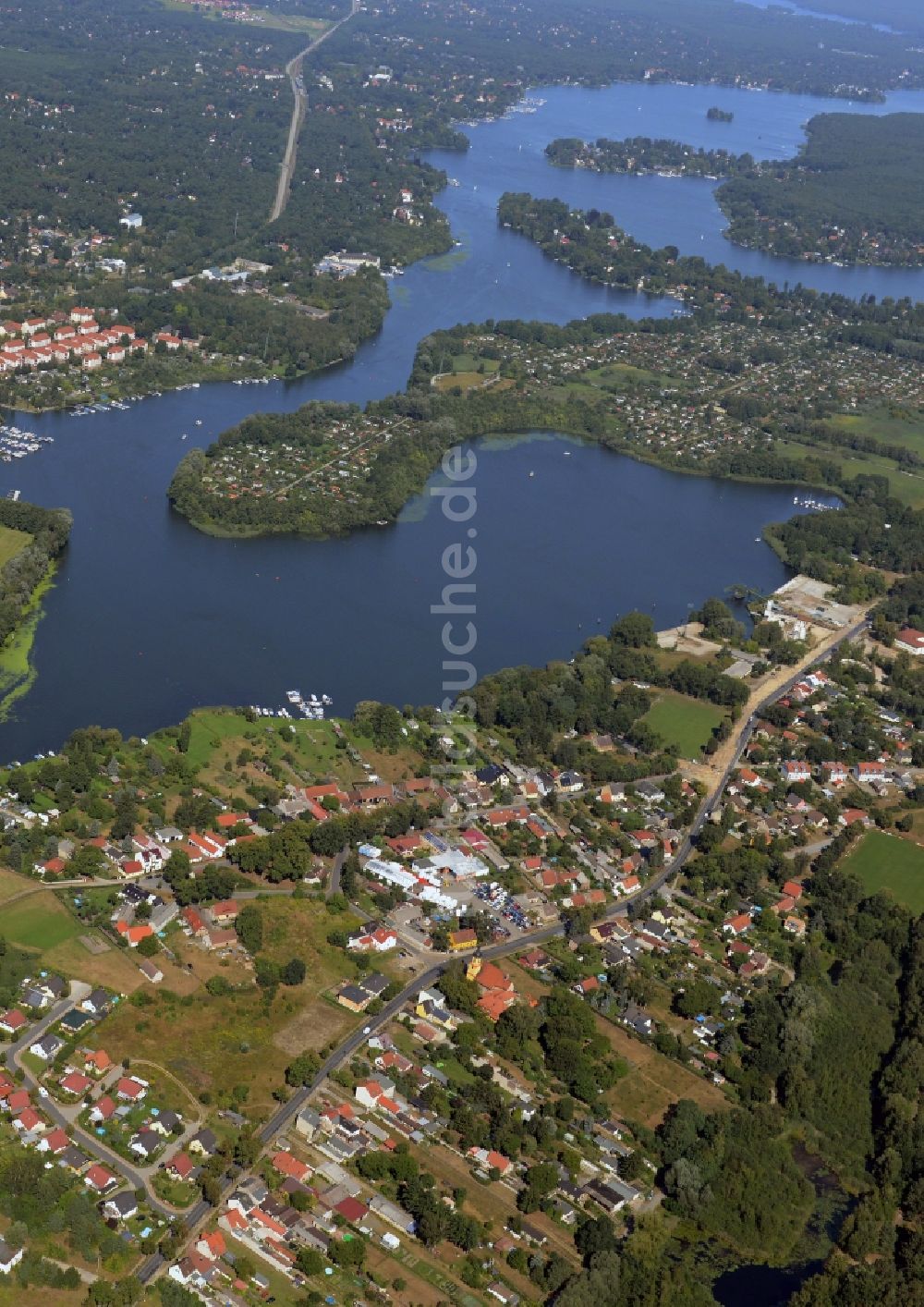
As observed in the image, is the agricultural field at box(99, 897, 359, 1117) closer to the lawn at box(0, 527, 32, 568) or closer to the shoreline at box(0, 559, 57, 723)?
the shoreline at box(0, 559, 57, 723)

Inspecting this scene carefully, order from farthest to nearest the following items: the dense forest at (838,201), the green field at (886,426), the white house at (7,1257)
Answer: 1. the dense forest at (838,201)
2. the green field at (886,426)
3. the white house at (7,1257)

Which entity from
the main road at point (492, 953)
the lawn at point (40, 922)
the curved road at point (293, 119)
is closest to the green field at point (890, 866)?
the main road at point (492, 953)

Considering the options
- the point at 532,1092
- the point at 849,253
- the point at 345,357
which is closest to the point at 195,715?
the point at 532,1092

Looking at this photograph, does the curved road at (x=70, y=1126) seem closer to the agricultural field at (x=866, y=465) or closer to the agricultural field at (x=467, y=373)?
the agricultural field at (x=467, y=373)

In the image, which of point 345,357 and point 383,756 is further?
point 345,357

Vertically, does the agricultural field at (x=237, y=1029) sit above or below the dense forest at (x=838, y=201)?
above

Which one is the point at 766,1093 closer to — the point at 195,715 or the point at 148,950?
the point at 148,950
